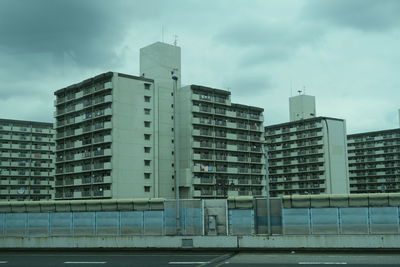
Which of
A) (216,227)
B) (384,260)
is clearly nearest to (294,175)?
(216,227)

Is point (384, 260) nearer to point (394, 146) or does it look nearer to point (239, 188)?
point (239, 188)

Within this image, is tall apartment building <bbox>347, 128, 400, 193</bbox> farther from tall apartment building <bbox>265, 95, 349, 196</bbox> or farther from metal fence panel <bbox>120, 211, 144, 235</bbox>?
metal fence panel <bbox>120, 211, 144, 235</bbox>

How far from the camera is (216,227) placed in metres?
29.1

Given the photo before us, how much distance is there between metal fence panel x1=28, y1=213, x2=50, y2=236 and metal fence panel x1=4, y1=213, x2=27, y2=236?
0.46 metres

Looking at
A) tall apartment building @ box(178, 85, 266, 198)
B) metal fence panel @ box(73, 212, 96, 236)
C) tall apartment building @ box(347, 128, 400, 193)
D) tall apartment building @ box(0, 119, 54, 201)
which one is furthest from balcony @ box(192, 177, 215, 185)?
tall apartment building @ box(347, 128, 400, 193)

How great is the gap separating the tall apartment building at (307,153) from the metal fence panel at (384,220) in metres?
79.1

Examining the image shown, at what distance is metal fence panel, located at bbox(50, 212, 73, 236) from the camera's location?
3049cm

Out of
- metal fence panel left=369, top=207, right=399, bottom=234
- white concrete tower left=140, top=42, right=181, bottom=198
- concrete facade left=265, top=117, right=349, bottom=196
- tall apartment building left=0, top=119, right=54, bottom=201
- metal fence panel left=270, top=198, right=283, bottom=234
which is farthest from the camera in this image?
tall apartment building left=0, top=119, right=54, bottom=201

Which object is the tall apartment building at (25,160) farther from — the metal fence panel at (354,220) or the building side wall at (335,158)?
the metal fence panel at (354,220)

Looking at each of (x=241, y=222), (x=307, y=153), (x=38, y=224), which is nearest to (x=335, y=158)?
(x=307, y=153)

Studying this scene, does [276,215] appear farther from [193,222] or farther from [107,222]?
[107,222]

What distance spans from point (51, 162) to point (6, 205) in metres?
94.3

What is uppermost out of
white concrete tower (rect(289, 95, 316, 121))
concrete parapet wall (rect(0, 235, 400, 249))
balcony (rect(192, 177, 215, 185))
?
white concrete tower (rect(289, 95, 316, 121))

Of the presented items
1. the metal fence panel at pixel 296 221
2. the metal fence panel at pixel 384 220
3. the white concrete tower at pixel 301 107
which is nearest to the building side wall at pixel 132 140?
the metal fence panel at pixel 296 221
